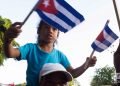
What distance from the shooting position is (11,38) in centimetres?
499

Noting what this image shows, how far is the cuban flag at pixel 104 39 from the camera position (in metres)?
8.52

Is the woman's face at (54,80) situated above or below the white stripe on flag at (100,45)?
above

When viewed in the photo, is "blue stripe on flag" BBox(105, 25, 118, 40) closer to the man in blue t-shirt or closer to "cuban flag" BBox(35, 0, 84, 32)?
"cuban flag" BBox(35, 0, 84, 32)

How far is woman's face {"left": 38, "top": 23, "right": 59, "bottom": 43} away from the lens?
5910 mm

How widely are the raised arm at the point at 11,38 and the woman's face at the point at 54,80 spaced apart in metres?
0.57

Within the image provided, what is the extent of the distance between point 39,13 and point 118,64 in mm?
1270

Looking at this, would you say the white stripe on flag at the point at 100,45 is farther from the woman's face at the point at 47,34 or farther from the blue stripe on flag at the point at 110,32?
the woman's face at the point at 47,34

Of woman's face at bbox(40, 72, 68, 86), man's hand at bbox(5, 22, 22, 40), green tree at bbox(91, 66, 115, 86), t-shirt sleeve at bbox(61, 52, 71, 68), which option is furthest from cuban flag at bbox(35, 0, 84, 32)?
green tree at bbox(91, 66, 115, 86)

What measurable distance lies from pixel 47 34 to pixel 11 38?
0.98 meters

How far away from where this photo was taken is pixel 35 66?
590 centimetres

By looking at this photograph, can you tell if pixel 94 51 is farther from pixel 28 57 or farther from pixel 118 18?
pixel 28 57

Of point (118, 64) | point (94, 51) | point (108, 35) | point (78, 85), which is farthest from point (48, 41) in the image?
point (78, 85)

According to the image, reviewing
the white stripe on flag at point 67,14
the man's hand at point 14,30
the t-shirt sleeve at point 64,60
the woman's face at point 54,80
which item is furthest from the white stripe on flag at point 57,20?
the woman's face at point 54,80

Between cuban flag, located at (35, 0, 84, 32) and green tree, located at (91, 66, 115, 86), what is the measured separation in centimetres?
7486
